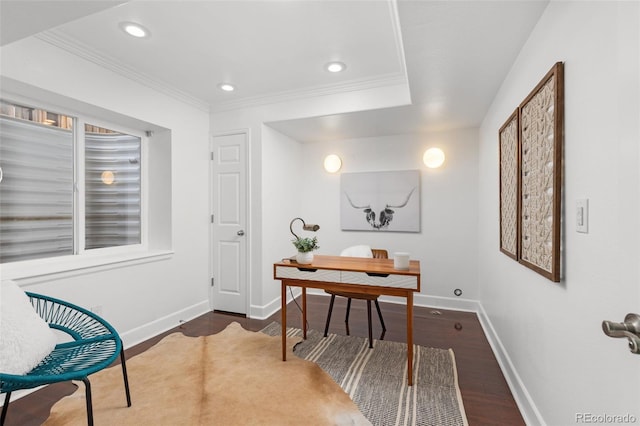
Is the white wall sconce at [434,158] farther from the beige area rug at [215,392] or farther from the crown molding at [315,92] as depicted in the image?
the beige area rug at [215,392]

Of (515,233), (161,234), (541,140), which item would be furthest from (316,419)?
(161,234)

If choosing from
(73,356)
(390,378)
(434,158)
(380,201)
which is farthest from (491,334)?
(73,356)

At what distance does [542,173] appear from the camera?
1532 millimetres

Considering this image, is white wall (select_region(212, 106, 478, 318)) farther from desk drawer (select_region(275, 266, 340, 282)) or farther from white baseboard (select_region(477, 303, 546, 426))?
desk drawer (select_region(275, 266, 340, 282))

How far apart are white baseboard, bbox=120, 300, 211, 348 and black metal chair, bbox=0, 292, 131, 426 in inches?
33.9

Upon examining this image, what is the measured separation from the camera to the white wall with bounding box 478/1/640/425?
876 millimetres

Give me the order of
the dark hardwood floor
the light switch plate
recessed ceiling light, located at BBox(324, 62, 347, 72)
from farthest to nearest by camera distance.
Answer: recessed ceiling light, located at BBox(324, 62, 347, 72) → the dark hardwood floor → the light switch plate

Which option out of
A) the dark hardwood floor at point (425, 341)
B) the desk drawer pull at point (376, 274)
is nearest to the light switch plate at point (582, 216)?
the desk drawer pull at point (376, 274)

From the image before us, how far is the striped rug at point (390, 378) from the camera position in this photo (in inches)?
71.0

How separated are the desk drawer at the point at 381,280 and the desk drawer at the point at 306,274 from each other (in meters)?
0.09

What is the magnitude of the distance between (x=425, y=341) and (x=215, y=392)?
1.88 metres

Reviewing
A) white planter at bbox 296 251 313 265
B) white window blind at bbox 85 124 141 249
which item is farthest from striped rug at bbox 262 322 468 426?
white window blind at bbox 85 124 141 249

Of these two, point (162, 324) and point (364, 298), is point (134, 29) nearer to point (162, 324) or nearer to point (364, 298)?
point (162, 324)

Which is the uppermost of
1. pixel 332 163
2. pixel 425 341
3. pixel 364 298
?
pixel 332 163
